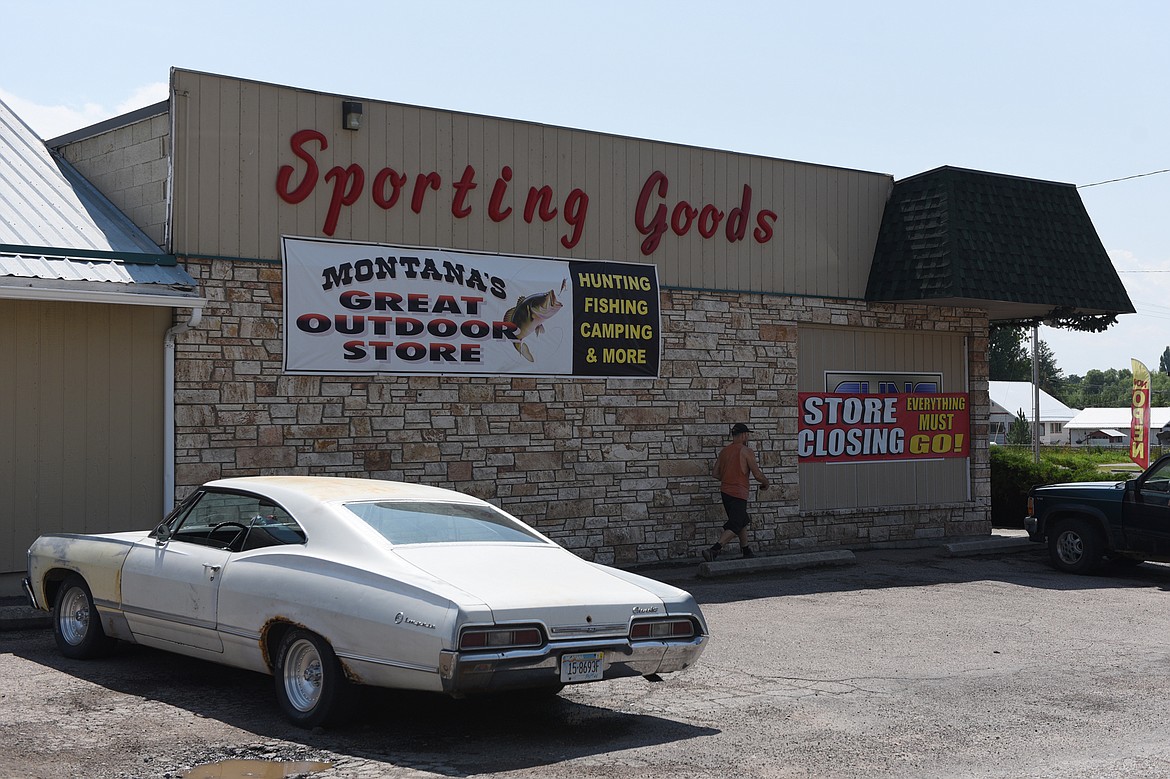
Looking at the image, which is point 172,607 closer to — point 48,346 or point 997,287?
point 48,346

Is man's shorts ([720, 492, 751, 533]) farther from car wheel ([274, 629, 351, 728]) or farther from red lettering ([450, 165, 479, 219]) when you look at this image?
car wheel ([274, 629, 351, 728])

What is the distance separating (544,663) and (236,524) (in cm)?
253

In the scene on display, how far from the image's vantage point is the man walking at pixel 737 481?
15562 millimetres

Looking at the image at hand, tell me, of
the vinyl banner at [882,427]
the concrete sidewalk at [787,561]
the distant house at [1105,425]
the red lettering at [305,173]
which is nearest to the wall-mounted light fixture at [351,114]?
the red lettering at [305,173]

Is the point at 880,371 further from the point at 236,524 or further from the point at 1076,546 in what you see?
the point at 236,524

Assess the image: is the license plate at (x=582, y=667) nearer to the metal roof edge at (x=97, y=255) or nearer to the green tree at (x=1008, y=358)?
the metal roof edge at (x=97, y=255)

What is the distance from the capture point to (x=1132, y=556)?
15352mm

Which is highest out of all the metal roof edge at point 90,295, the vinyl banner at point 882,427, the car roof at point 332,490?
the metal roof edge at point 90,295

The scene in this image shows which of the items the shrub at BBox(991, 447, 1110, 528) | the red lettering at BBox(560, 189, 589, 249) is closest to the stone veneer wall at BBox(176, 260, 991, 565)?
the red lettering at BBox(560, 189, 589, 249)

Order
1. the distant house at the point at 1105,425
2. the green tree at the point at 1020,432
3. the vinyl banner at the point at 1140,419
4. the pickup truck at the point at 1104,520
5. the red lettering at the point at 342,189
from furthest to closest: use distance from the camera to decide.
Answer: the distant house at the point at 1105,425, the green tree at the point at 1020,432, the vinyl banner at the point at 1140,419, the pickup truck at the point at 1104,520, the red lettering at the point at 342,189

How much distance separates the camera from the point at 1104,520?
1550 cm

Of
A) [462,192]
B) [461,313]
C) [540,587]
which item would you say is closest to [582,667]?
[540,587]

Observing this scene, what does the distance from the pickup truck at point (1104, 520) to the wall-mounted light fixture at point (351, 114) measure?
9.89m

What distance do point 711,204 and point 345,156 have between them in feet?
17.2
